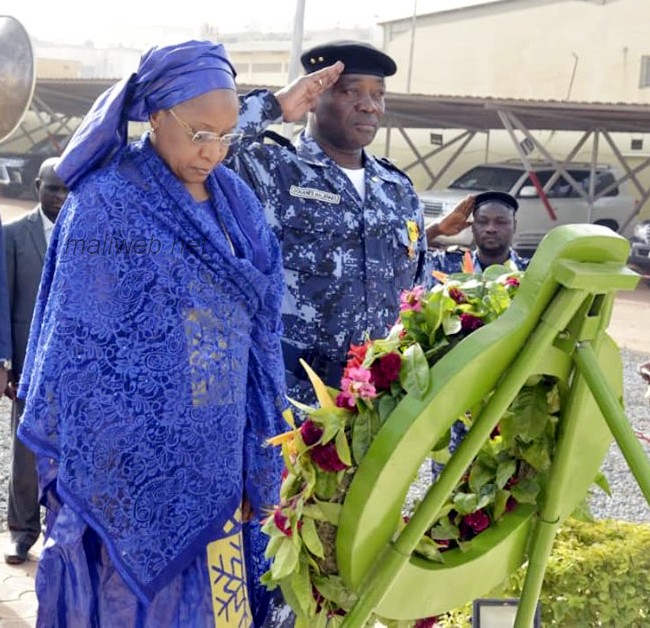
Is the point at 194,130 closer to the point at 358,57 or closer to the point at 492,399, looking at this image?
the point at 492,399

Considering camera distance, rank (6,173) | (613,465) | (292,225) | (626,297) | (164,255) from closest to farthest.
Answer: (164,255)
(292,225)
(613,465)
(626,297)
(6,173)

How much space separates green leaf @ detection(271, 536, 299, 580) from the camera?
6.11 ft

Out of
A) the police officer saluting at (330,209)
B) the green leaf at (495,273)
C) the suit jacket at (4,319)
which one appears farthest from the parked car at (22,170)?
the green leaf at (495,273)

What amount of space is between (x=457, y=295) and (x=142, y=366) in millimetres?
816

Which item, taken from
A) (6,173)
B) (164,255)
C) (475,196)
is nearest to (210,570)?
(164,255)

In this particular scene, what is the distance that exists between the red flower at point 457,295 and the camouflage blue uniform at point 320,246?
1.45 meters

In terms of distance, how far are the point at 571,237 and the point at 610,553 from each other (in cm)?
204

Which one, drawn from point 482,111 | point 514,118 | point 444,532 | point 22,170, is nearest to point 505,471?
point 444,532

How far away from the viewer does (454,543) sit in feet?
6.62

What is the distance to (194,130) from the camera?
8.28 feet

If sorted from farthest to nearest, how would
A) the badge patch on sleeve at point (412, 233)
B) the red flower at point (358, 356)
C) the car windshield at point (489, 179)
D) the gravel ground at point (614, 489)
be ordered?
the car windshield at point (489, 179)
the gravel ground at point (614, 489)
the badge patch on sleeve at point (412, 233)
the red flower at point (358, 356)

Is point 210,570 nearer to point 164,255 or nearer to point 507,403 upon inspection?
point 164,255

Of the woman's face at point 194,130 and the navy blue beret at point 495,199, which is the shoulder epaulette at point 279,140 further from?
the navy blue beret at point 495,199

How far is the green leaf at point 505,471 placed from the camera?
6.57 ft
